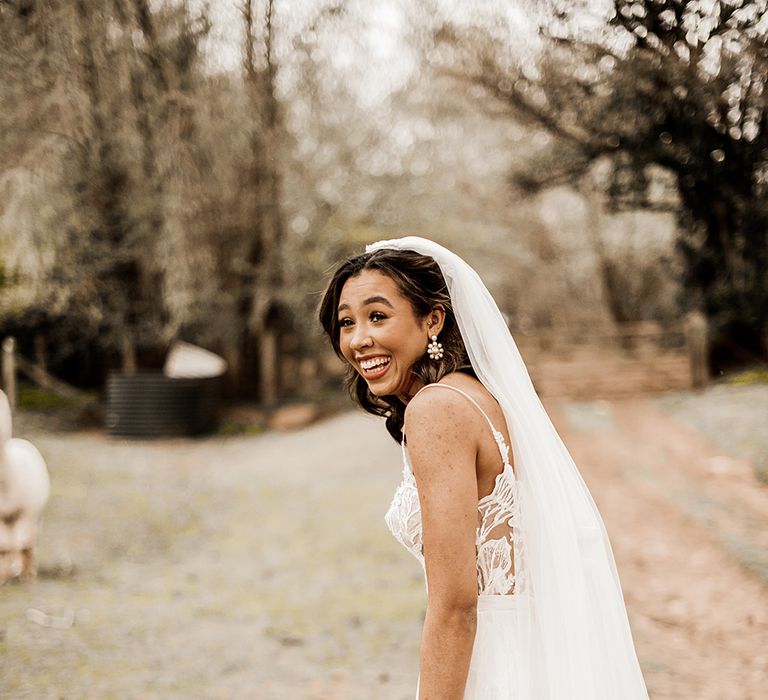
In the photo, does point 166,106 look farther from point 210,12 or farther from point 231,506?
point 231,506

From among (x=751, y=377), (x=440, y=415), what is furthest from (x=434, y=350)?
(x=751, y=377)

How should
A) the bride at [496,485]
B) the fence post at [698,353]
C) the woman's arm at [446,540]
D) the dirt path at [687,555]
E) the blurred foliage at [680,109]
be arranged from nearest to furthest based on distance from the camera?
the woman's arm at [446,540] < the bride at [496,485] < the dirt path at [687,555] < the blurred foliage at [680,109] < the fence post at [698,353]

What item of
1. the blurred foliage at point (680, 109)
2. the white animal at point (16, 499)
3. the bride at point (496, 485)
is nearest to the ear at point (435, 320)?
the bride at point (496, 485)

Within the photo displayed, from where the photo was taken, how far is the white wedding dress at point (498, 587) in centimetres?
177

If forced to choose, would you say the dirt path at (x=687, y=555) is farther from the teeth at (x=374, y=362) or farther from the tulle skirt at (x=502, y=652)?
the teeth at (x=374, y=362)

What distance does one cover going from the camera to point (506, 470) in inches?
69.2

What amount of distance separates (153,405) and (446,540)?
37.4 feet

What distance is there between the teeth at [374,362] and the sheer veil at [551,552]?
215 millimetres

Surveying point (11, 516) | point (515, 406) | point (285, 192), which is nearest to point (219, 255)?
point (285, 192)

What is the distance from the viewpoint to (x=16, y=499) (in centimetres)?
525

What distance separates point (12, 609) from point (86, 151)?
392 centimetres

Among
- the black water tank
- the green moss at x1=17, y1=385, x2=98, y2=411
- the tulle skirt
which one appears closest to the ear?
the tulle skirt

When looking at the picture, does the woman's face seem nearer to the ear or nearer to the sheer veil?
the ear

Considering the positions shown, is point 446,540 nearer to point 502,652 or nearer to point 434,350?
point 502,652
